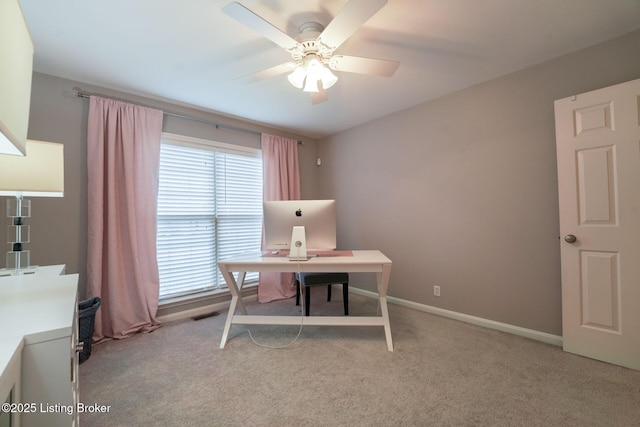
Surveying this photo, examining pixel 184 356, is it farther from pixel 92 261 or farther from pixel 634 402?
pixel 634 402

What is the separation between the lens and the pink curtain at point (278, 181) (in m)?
3.47

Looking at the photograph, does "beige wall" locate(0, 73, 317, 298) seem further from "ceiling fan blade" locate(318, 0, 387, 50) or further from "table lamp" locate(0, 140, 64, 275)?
"ceiling fan blade" locate(318, 0, 387, 50)

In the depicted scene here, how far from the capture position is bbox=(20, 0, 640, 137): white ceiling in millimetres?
1602

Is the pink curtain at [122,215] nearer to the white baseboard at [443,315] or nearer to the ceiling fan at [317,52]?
the white baseboard at [443,315]

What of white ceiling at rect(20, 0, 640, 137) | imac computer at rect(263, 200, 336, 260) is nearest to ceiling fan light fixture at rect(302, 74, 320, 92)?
white ceiling at rect(20, 0, 640, 137)

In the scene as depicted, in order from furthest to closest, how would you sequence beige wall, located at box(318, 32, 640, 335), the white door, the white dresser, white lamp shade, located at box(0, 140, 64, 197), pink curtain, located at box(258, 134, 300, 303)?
pink curtain, located at box(258, 134, 300, 303)
beige wall, located at box(318, 32, 640, 335)
the white door
white lamp shade, located at box(0, 140, 64, 197)
the white dresser

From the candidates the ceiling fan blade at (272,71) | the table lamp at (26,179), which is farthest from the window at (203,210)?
the ceiling fan blade at (272,71)

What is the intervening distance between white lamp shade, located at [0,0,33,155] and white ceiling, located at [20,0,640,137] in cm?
120

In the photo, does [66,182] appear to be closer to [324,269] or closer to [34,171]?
[34,171]

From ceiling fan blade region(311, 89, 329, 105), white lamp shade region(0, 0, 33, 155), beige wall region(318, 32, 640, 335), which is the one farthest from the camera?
beige wall region(318, 32, 640, 335)

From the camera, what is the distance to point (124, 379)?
1785 mm

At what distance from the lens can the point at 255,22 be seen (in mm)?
1363

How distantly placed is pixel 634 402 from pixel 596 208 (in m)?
1.22

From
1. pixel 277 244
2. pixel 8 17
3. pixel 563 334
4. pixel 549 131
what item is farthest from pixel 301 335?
pixel 549 131
